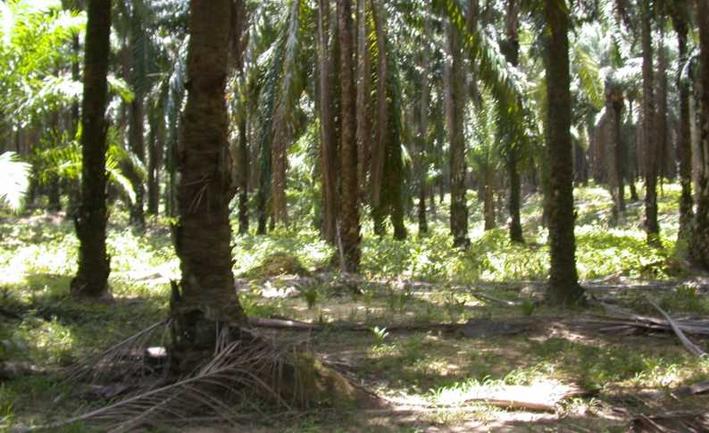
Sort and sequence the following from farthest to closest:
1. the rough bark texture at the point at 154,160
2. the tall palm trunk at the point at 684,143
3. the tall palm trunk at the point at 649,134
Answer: the rough bark texture at the point at 154,160 → the tall palm trunk at the point at 649,134 → the tall palm trunk at the point at 684,143

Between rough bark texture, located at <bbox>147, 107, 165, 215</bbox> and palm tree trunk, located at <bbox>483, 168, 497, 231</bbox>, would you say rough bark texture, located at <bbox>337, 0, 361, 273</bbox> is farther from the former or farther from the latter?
rough bark texture, located at <bbox>147, 107, 165, 215</bbox>

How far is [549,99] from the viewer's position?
9664 millimetres

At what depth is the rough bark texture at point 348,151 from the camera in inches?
519

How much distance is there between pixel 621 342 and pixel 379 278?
20.1 ft

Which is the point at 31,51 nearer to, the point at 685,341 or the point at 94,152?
the point at 94,152

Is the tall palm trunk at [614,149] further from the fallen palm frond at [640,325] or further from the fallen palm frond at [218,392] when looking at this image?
the fallen palm frond at [218,392]

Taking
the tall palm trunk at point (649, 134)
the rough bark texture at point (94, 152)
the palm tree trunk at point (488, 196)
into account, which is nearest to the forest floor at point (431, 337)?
the rough bark texture at point (94, 152)

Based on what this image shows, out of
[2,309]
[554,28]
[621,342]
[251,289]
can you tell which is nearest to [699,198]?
[554,28]

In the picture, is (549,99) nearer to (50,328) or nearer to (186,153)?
(186,153)

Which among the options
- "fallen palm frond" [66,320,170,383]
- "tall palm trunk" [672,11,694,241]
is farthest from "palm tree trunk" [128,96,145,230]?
"fallen palm frond" [66,320,170,383]

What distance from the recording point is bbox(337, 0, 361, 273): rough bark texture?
13172 mm

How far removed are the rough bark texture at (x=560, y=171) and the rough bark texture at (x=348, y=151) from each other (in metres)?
4.28

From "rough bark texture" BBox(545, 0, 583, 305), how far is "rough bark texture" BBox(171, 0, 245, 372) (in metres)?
4.83

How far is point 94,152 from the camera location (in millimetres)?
9969
